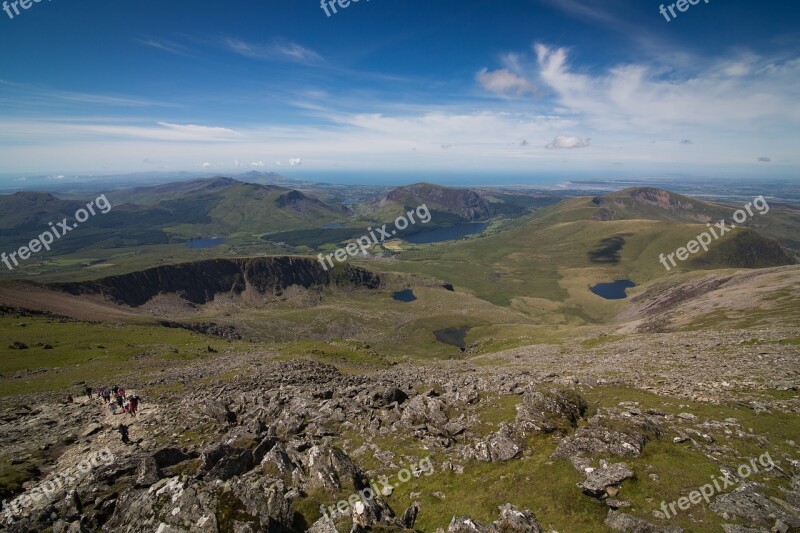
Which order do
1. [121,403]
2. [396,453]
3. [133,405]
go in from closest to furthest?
[396,453] < [133,405] < [121,403]

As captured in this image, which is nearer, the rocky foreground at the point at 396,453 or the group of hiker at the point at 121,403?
the rocky foreground at the point at 396,453

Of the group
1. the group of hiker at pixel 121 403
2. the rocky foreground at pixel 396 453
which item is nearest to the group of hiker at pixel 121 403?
the group of hiker at pixel 121 403

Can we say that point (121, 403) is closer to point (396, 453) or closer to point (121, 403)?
point (121, 403)

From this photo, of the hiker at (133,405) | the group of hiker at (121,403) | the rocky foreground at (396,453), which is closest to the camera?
the rocky foreground at (396,453)

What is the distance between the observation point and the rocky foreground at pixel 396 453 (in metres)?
17.8

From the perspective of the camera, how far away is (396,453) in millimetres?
28438

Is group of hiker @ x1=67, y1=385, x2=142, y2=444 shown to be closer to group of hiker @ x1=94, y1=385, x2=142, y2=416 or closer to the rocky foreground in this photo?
group of hiker @ x1=94, y1=385, x2=142, y2=416

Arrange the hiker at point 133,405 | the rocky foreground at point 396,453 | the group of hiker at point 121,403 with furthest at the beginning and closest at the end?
the group of hiker at point 121,403 → the hiker at point 133,405 → the rocky foreground at point 396,453

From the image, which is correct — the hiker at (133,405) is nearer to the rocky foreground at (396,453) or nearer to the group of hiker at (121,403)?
the group of hiker at (121,403)

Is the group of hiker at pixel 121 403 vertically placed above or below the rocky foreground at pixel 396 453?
below

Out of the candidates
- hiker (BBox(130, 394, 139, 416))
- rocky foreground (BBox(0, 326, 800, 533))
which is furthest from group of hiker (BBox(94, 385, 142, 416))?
rocky foreground (BBox(0, 326, 800, 533))

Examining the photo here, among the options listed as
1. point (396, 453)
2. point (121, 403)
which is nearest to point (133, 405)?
point (121, 403)

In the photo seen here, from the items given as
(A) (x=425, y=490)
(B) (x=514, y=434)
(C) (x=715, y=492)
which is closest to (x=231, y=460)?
(A) (x=425, y=490)

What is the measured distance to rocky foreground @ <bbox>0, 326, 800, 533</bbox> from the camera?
58.3 feet
